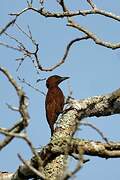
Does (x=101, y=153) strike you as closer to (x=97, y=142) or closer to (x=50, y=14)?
(x=97, y=142)

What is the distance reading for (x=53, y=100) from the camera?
6.81 metres

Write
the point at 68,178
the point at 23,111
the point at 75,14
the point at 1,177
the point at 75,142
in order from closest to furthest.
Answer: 1. the point at 68,178
2. the point at 23,111
3. the point at 75,142
4. the point at 1,177
5. the point at 75,14

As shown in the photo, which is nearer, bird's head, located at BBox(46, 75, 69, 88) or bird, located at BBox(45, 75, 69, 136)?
bird, located at BBox(45, 75, 69, 136)

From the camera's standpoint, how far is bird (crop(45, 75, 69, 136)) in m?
6.84

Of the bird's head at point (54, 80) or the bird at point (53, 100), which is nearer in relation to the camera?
the bird at point (53, 100)

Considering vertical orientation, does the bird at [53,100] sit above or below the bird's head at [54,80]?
below

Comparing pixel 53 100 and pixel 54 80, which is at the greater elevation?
pixel 54 80

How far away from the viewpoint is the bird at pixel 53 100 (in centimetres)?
684

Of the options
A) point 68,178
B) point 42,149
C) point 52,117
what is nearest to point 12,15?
A: point 52,117

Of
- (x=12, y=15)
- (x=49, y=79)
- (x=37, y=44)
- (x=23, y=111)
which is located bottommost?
(x=23, y=111)

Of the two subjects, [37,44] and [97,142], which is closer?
[97,142]

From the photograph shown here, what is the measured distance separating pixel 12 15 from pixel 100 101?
1988 millimetres

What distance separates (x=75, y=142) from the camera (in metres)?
5.52

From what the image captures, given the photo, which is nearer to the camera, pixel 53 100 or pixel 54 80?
pixel 53 100
